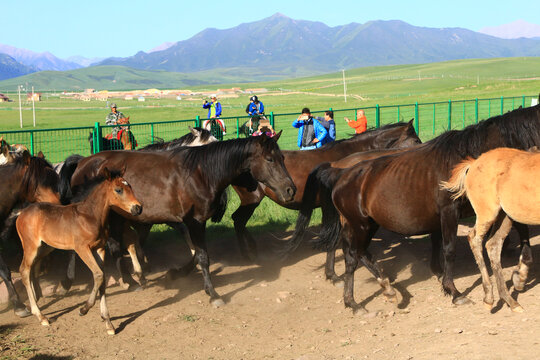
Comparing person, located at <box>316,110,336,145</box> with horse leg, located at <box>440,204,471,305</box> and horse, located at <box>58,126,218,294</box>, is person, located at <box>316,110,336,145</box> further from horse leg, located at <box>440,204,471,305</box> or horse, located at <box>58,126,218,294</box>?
horse leg, located at <box>440,204,471,305</box>

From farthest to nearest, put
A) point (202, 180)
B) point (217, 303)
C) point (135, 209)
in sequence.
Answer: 1. point (202, 180)
2. point (217, 303)
3. point (135, 209)

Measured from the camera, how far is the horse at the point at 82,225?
21.7 feet

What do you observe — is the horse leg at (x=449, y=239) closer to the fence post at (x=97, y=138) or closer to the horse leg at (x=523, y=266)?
the horse leg at (x=523, y=266)

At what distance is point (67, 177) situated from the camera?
836cm

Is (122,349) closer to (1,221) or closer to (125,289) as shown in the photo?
(125,289)

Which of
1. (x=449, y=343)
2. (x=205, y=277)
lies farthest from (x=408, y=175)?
(x=205, y=277)

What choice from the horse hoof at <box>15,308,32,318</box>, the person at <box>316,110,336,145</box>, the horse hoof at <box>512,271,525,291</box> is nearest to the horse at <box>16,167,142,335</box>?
the horse hoof at <box>15,308,32,318</box>

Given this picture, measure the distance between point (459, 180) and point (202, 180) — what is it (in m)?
3.24

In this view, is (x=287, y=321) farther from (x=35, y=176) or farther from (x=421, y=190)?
(x=35, y=176)

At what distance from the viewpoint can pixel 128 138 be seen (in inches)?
541

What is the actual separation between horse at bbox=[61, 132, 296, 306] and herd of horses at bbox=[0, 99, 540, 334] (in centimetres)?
1

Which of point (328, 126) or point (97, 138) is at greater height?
point (328, 126)

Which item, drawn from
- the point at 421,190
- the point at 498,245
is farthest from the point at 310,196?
the point at 498,245

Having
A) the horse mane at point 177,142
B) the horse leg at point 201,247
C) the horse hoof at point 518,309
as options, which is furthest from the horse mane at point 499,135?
the horse mane at point 177,142
